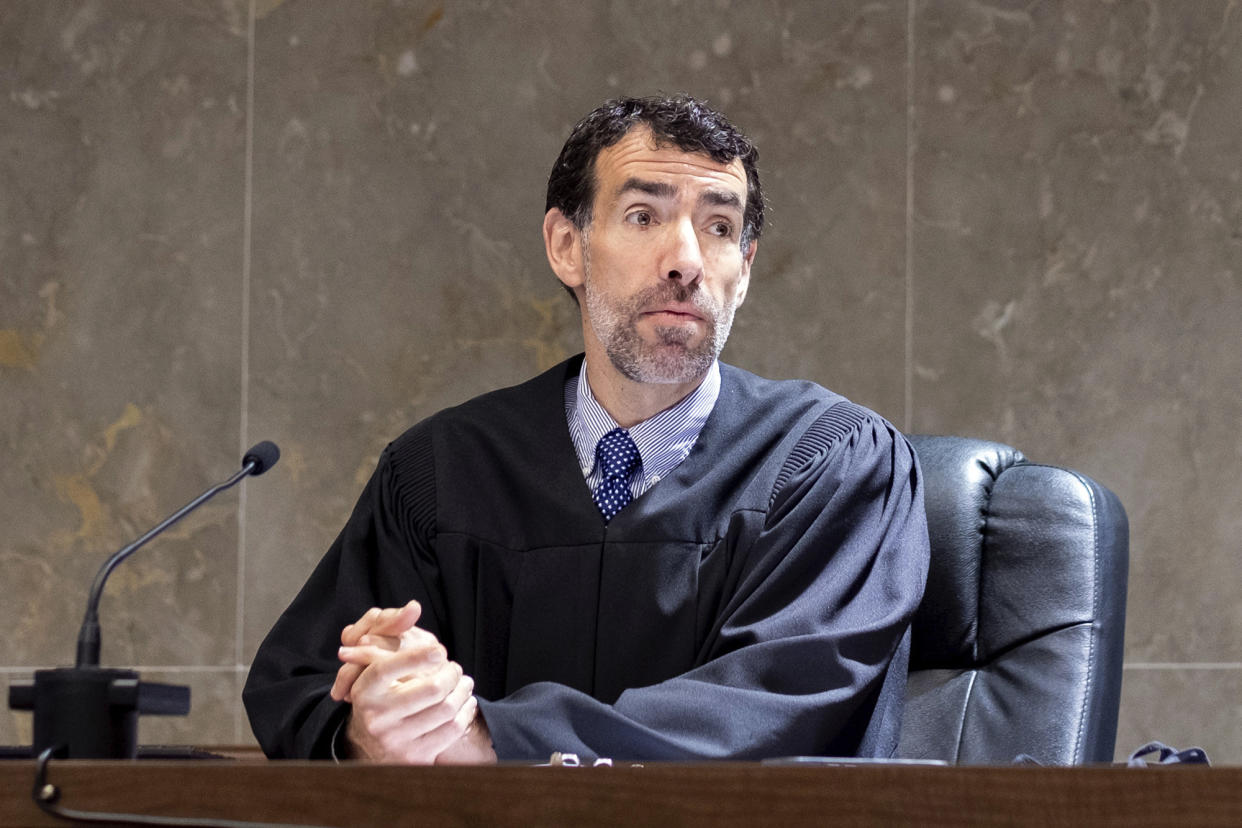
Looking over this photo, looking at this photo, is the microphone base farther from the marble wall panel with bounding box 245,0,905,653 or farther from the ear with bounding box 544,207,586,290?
the marble wall panel with bounding box 245,0,905,653

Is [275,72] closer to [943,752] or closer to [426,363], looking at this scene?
[426,363]

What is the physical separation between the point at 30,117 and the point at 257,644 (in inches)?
46.5

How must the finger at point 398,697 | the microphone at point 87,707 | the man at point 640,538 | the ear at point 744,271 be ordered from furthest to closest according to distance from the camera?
1. the ear at point 744,271
2. the man at point 640,538
3. the finger at point 398,697
4. the microphone at point 87,707

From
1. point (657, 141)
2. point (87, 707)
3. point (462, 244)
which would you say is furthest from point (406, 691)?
point (462, 244)

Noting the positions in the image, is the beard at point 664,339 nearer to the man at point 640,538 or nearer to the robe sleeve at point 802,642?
the man at point 640,538

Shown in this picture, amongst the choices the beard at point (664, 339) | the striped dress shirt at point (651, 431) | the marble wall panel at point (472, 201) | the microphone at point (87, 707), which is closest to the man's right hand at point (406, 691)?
the microphone at point (87, 707)

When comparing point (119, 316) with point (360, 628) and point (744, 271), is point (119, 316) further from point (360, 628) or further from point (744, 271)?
point (360, 628)

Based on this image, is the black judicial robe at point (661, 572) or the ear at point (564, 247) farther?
the ear at point (564, 247)

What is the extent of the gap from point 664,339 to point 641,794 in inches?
46.6

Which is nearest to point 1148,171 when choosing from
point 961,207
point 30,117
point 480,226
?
point 961,207

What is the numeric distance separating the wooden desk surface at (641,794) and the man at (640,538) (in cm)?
60

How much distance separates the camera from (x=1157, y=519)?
2.83 metres

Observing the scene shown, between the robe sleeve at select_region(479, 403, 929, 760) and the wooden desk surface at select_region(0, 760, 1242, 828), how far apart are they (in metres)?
0.59

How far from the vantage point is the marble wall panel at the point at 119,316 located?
2.86 m
